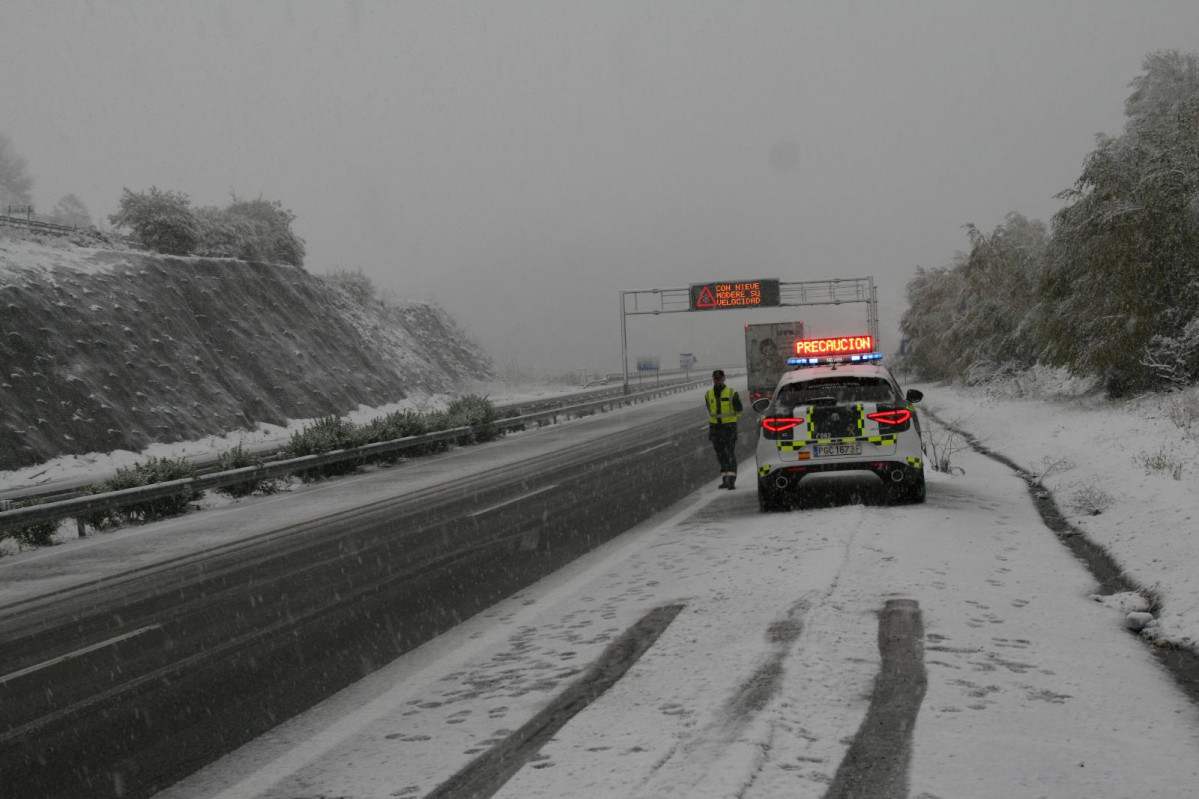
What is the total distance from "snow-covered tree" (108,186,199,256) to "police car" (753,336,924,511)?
43.0 m

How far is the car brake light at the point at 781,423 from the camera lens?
36.0 feet

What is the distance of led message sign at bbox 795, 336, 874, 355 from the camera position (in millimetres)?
17062

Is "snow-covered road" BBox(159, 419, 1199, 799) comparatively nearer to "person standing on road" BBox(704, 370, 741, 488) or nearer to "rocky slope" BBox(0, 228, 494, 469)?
"person standing on road" BBox(704, 370, 741, 488)

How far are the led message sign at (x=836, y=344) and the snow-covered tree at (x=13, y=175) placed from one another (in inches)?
4225

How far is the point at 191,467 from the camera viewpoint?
19.0 m

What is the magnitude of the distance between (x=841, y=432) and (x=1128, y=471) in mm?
3991

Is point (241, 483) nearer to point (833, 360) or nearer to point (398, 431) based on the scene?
point (398, 431)

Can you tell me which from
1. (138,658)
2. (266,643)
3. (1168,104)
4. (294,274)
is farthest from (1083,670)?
(294,274)

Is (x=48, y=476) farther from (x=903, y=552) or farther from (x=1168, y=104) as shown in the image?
(x=1168, y=104)

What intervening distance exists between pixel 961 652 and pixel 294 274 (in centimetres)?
5431

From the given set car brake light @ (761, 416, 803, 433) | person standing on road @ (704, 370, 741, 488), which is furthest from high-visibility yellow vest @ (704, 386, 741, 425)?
car brake light @ (761, 416, 803, 433)

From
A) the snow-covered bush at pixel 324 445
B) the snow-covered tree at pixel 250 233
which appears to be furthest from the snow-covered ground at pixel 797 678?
the snow-covered tree at pixel 250 233

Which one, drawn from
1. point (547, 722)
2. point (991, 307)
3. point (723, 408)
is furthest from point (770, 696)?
point (991, 307)

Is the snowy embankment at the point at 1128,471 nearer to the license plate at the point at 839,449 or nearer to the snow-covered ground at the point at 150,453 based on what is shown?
the license plate at the point at 839,449
